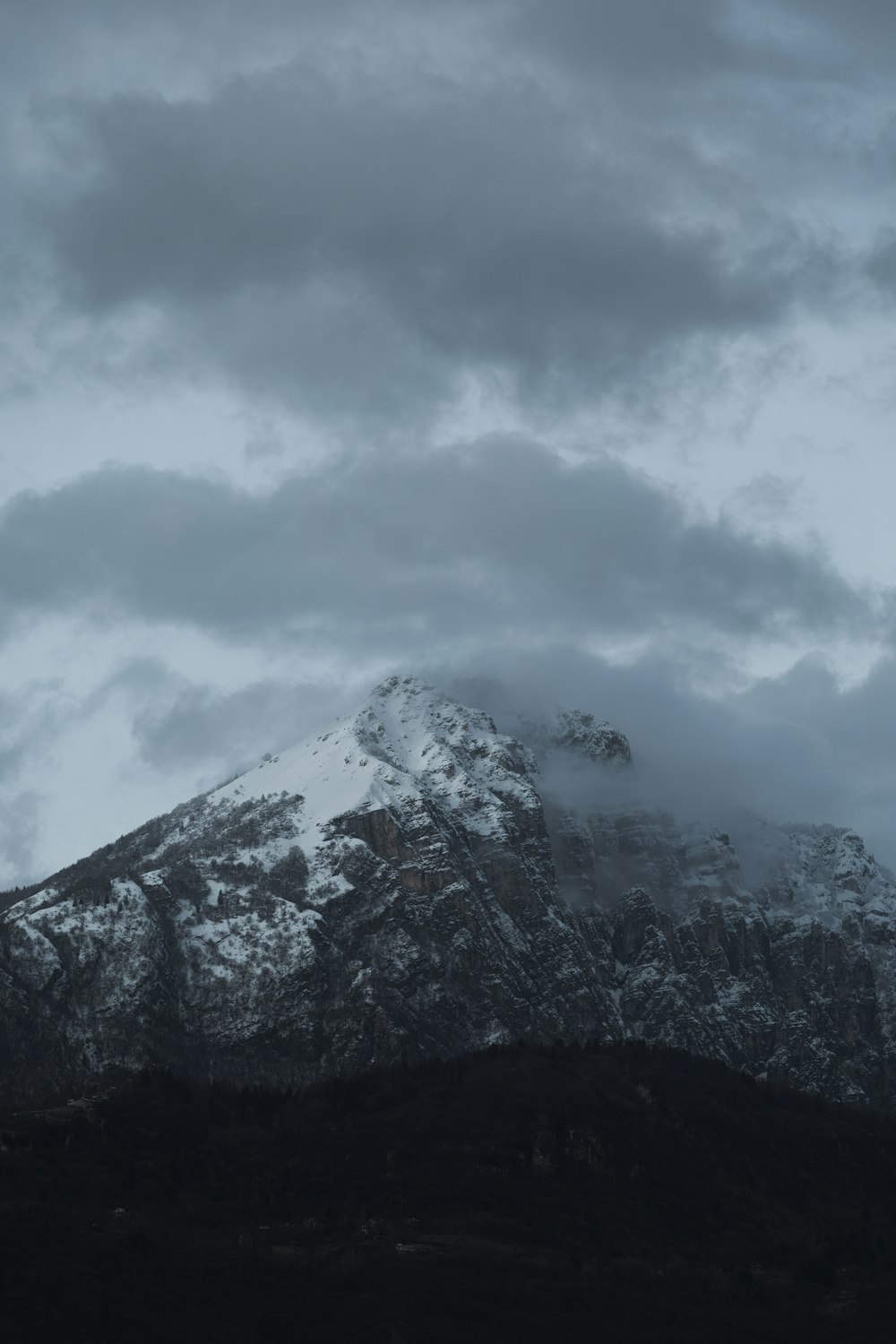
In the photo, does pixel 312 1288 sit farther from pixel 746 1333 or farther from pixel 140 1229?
pixel 746 1333

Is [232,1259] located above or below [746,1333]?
above

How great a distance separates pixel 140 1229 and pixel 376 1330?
33.4m

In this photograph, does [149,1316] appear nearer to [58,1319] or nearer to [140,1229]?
[58,1319]

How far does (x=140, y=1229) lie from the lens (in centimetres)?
19588

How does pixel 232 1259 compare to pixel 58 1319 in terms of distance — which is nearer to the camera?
pixel 58 1319

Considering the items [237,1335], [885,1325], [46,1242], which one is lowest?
[885,1325]

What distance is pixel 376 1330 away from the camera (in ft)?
577

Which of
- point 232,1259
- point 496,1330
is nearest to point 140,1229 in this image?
point 232,1259

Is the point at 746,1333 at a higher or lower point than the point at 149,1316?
lower

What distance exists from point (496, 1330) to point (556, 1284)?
59.4 ft

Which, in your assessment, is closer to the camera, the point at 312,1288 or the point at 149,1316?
the point at 149,1316

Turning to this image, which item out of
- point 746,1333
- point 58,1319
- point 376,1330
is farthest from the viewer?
point 746,1333

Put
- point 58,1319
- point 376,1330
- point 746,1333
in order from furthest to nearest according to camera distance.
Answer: point 746,1333 < point 376,1330 < point 58,1319

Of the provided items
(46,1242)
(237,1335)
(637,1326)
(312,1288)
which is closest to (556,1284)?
(637,1326)
